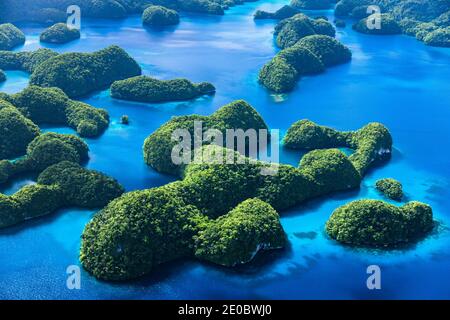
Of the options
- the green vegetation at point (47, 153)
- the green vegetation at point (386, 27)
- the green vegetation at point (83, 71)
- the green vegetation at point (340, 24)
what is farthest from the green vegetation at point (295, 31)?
the green vegetation at point (47, 153)

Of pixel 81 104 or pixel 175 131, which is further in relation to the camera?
pixel 81 104

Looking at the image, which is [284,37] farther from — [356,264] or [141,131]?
[356,264]

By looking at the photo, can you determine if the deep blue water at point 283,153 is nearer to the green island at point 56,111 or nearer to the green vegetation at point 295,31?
the green island at point 56,111

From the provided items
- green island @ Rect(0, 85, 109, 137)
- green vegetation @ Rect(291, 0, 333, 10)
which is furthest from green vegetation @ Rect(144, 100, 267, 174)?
green vegetation @ Rect(291, 0, 333, 10)

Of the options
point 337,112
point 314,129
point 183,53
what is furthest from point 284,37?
point 314,129

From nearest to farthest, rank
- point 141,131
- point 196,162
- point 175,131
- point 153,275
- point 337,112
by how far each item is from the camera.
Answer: point 153,275 < point 196,162 < point 175,131 < point 141,131 < point 337,112
